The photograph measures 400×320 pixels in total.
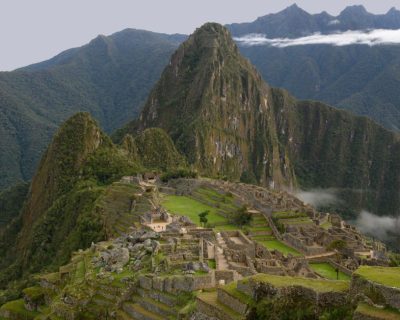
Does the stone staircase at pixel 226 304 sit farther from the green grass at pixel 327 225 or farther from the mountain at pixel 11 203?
the mountain at pixel 11 203

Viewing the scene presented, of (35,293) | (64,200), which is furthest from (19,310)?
(64,200)

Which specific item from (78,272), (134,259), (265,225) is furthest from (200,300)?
(265,225)

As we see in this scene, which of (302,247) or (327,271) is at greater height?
(327,271)

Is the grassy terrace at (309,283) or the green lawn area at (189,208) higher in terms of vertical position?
the grassy terrace at (309,283)

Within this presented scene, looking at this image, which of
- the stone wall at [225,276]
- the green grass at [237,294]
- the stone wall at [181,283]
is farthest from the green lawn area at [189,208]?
the green grass at [237,294]

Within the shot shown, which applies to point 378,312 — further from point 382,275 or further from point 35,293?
point 35,293
